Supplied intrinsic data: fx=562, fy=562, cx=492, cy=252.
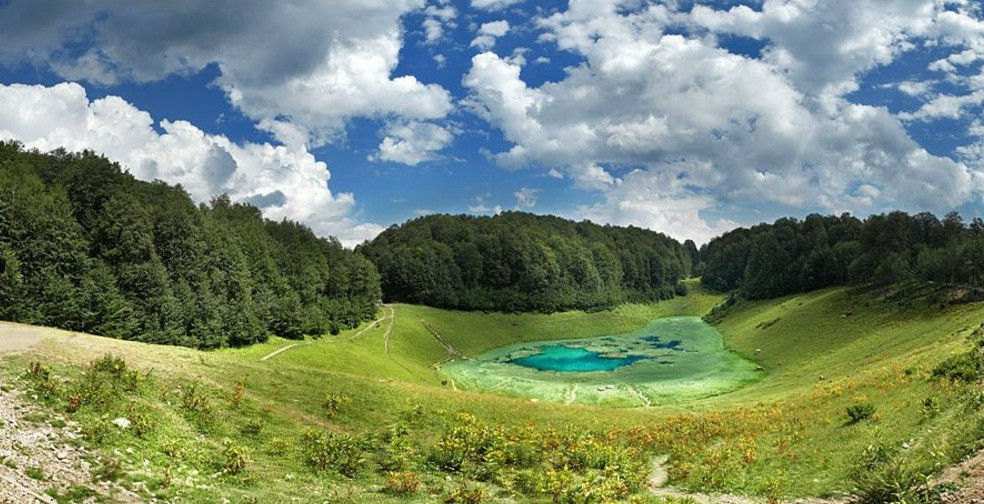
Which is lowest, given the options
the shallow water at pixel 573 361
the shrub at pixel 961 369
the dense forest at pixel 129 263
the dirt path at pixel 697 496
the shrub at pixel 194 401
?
the shallow water at pixel 573 361

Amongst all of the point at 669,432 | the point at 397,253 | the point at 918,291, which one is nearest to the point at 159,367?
the point at 669,432

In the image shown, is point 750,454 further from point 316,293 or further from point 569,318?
point 569,318

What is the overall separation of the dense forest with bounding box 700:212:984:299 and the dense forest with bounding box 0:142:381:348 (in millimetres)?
111501

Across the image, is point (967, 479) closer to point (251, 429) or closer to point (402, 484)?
point (402, 484)

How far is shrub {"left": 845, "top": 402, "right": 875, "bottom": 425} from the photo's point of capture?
31.4 meters

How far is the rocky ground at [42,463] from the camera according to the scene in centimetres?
1586

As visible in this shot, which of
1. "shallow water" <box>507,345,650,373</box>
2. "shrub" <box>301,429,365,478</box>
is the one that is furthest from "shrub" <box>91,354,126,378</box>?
"shallow water" <box>507,345,650,373</box>

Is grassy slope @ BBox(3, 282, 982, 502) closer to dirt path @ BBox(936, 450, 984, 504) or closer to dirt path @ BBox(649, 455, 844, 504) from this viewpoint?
dirt path @ BBox(649, 455, 844, 504)

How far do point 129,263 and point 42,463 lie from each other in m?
69.3

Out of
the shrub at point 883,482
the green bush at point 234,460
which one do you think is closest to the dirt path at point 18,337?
the green bush at point 234,460

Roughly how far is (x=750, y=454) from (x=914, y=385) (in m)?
14.3

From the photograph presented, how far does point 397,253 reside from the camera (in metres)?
185

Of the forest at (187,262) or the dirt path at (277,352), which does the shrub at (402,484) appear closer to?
the forest at (187,262)

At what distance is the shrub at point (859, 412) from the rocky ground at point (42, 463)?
113ft
